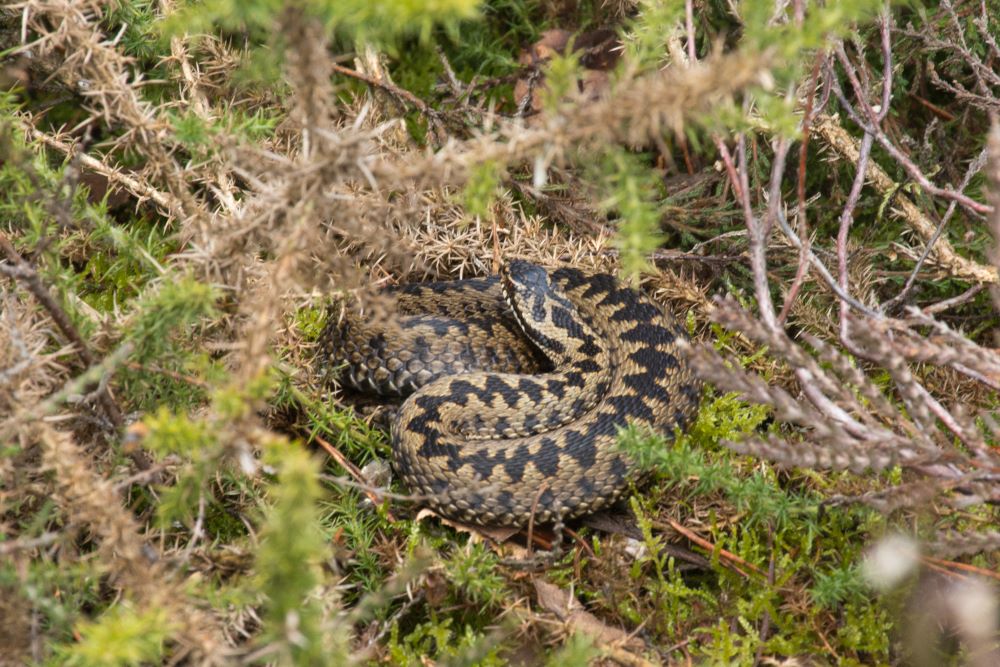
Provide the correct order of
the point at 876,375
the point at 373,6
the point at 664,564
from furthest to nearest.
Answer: the point at 876,375
the point at 664,564
the point at 373,6

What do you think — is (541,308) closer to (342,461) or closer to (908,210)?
(342,461)

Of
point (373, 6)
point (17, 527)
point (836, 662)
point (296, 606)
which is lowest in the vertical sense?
point (836, 662)

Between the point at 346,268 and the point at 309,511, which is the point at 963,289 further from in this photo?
the point at 309,511

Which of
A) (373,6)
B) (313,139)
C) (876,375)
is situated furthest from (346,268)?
(876,375)

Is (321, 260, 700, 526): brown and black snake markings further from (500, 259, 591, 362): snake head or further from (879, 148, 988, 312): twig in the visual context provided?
(879, 148, 988, 312): twig

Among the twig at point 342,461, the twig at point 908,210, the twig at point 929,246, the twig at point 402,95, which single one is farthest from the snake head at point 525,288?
the twig at point 929,246

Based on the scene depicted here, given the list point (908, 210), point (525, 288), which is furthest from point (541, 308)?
point (908, 210)

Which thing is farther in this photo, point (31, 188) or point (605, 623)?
point (605, 623)

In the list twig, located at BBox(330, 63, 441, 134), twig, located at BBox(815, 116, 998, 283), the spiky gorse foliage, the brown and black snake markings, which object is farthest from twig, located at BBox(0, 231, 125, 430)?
twig, located at BBox(815, 116, 998, 283)
